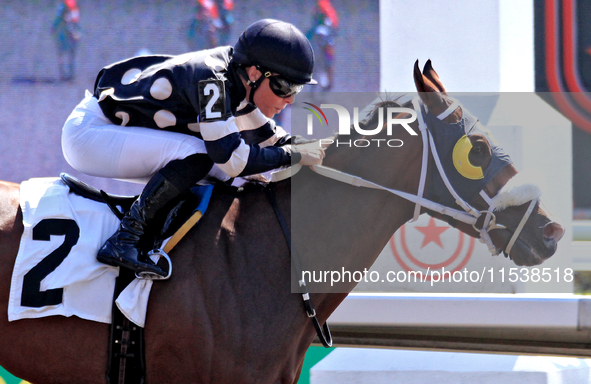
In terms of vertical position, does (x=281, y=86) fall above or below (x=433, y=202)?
above

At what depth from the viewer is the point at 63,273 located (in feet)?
7.11

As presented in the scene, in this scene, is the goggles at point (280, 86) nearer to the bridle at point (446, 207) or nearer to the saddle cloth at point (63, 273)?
the bridle at point (446, 207)

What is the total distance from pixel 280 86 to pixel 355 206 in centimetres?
61

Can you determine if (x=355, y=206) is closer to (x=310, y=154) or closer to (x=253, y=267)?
(x=310, y=154)

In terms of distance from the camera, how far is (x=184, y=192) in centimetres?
228

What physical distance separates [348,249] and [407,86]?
1.99 meters

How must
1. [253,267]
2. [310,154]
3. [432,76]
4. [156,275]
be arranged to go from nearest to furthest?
[156,275] < [253,267] < [310,154] < [432,76]

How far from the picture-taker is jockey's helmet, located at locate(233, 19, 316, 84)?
234 cm

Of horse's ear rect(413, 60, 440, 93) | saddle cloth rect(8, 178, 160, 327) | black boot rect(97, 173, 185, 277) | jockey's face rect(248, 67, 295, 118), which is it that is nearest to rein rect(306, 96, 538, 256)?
horse's ear rect(413, 60, 440, 93)

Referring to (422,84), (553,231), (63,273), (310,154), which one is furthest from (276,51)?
(553,231)

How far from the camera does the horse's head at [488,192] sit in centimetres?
239

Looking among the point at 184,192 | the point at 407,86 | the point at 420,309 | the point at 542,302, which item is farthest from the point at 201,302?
the point at 407,86

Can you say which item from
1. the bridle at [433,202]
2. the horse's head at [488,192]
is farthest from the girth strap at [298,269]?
the horse's head at [488,192]

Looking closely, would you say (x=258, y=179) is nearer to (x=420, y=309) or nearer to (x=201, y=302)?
(x=201, y=302)
